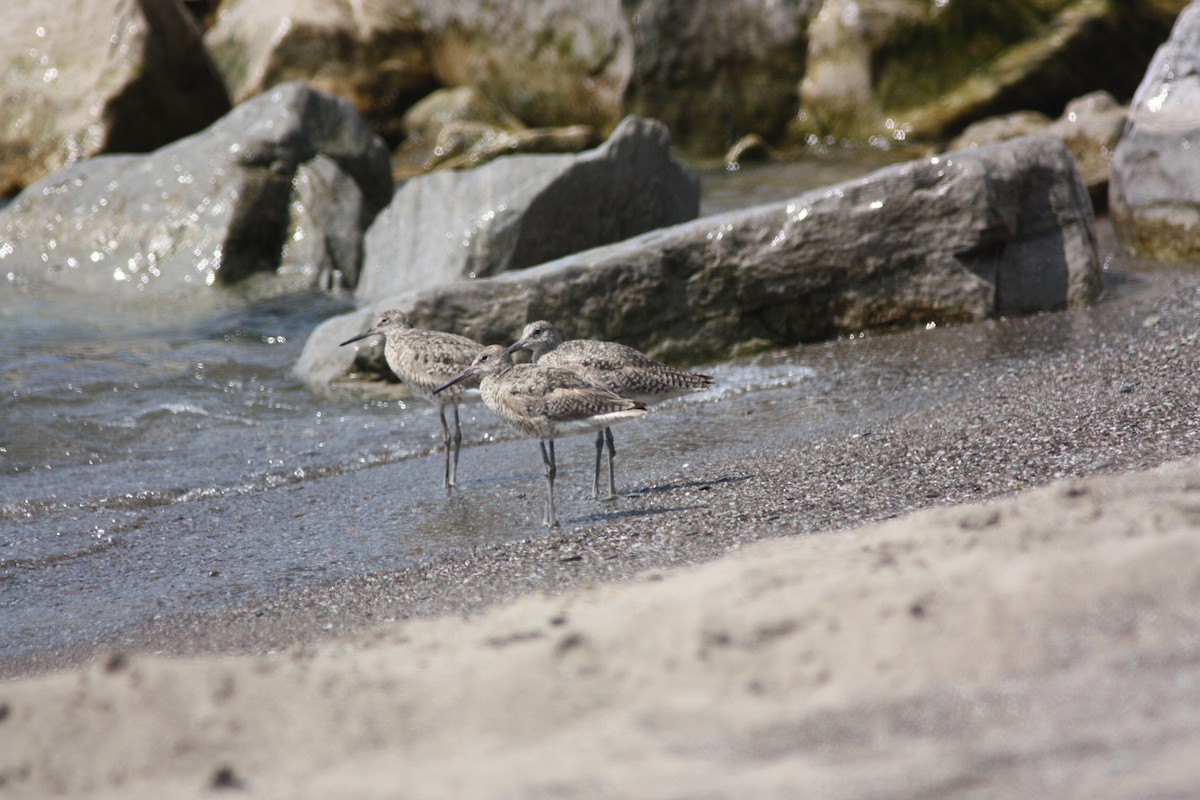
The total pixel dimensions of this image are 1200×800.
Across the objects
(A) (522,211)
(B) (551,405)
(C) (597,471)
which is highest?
(A) (522,211)

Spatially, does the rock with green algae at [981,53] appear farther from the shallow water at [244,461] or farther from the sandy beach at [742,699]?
the sandy beach at [742,699]

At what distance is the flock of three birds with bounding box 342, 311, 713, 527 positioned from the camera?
21.4ft

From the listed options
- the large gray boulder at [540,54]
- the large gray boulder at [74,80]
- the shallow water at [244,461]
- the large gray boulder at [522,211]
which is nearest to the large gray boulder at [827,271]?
the shallow water at [244,461]

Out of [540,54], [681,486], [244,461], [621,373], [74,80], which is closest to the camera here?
[681,486]

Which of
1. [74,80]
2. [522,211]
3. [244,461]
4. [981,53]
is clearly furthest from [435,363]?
[981,53]

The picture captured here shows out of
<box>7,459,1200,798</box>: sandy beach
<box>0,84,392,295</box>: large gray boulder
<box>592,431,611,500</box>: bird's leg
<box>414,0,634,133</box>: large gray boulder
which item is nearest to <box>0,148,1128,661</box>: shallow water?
<box>592,431,611,500</box>: bird's leg

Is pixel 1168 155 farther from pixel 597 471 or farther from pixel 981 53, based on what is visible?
pixel 981 53

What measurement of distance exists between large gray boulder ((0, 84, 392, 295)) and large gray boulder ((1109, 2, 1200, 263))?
805 cm

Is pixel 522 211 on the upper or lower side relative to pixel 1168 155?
upper

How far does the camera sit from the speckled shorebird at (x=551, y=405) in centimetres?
649

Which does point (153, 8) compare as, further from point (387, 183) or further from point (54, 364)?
point (54, 364)

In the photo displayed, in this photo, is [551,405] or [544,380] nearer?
[551,405]

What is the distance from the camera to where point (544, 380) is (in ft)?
21.9

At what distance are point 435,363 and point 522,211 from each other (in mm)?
3431
